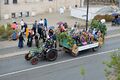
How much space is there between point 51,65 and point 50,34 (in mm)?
4504

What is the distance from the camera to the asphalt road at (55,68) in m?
18.6

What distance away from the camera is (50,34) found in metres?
24.7

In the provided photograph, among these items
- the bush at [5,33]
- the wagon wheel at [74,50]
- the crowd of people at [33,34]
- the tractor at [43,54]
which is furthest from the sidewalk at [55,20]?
the wagon wheel at [74,50]

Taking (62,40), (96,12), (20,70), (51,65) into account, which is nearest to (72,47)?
(62,40)

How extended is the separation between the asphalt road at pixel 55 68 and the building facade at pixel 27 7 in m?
15.6

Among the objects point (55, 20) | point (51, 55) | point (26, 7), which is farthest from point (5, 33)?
point (26, 7)

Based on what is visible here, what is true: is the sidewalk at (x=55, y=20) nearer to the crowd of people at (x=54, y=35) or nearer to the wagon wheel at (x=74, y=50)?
the crowd of people at (x=54, y=35)

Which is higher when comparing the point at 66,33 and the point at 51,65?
the point at 66,33

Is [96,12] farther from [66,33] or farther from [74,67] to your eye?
[74,67]

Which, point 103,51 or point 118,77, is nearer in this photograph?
point 118,77

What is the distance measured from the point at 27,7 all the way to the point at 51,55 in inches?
735

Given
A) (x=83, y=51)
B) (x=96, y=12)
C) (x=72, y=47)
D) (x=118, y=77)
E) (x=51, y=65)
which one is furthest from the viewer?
(x=96, y=12)

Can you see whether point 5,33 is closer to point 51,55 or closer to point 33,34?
point 33,34

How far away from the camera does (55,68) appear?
2005 centimetres
